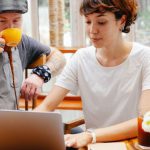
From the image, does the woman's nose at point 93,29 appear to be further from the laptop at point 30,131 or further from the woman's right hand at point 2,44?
the laptop at point 30,131

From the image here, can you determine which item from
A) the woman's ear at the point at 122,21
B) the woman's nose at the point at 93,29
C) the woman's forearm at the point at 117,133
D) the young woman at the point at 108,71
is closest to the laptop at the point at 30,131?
the woman's forearm at the point at 117,133

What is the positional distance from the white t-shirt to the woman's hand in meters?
0.41

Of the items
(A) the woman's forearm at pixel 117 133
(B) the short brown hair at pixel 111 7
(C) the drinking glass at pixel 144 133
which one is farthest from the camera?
(B) the short brown hair at pixel 111 7

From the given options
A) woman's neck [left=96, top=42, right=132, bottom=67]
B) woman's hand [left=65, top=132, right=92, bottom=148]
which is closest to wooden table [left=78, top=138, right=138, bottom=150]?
woman's hand [left=65, top=132, right=92, bottom=148]

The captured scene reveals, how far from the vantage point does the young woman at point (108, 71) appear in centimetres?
161

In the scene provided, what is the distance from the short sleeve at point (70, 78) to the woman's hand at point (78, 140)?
0.49 m

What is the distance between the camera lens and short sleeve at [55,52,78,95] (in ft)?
5.82

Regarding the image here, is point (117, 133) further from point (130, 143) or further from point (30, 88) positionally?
point (30, 88)

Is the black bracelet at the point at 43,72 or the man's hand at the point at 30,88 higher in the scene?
the black bracelet at the point at 43,72

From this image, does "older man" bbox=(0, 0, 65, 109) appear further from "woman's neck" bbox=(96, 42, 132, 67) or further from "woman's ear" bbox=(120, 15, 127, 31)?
"woman's ear" bbox=(120, 15, 127, 31)

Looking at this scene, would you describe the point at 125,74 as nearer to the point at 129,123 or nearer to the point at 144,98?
the point at 144,98

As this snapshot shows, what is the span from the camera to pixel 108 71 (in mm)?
1704

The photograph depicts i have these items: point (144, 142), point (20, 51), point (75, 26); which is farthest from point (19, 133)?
point (75, 26)

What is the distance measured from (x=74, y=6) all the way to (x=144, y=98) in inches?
72.8
